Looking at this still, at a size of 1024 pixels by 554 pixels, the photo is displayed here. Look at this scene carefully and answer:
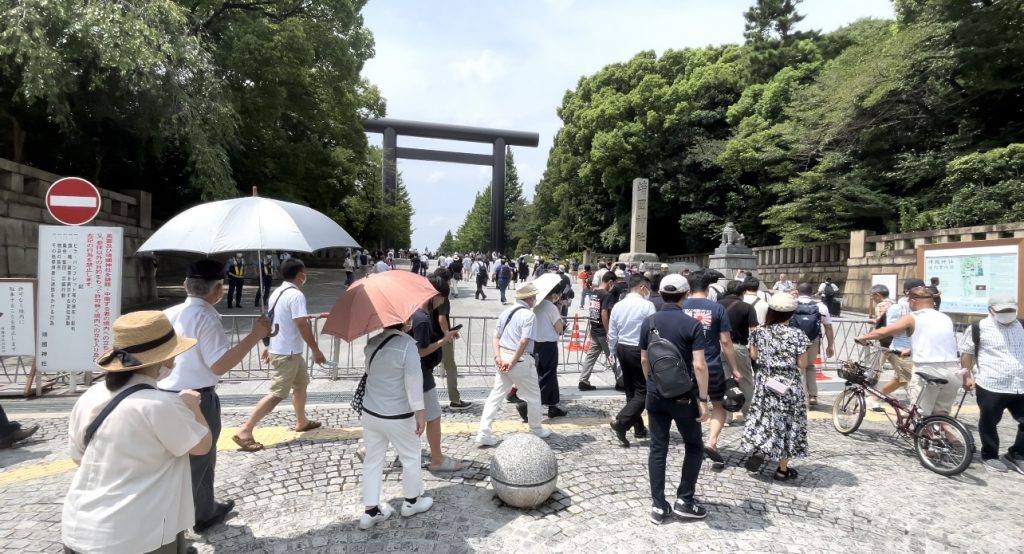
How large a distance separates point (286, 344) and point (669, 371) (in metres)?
3.44

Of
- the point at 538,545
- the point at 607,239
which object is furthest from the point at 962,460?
the point at 607,239

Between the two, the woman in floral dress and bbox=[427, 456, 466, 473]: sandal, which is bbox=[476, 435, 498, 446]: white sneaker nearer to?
bbox=[427, 456, 466, 473]: sandal

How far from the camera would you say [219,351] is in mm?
3445

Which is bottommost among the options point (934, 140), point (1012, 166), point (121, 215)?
point (121, 215)

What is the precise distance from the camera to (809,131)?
20.4 meters

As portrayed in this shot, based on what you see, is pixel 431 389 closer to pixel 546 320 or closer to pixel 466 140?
pixel 546 320

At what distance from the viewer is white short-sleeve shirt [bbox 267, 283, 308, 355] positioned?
15.4ft

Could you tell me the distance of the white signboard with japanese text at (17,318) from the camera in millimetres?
6371

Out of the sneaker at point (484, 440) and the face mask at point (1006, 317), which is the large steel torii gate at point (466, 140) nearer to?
the sneaker at point (484, 440)

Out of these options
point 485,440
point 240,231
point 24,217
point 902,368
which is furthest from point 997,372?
point 24,217

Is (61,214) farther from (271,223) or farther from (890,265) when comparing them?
(890,265)

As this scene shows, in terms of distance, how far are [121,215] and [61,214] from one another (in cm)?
919

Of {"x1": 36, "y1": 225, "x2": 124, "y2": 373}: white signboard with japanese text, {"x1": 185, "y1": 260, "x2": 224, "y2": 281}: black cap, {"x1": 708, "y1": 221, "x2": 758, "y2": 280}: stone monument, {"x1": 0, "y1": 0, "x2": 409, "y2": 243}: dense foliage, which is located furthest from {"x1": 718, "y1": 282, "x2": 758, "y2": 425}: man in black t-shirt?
{"x1": 708, "y1": 221, "x2": 758, "y2": 280}: stone monument

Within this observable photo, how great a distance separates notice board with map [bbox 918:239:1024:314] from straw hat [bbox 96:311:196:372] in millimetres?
11369
